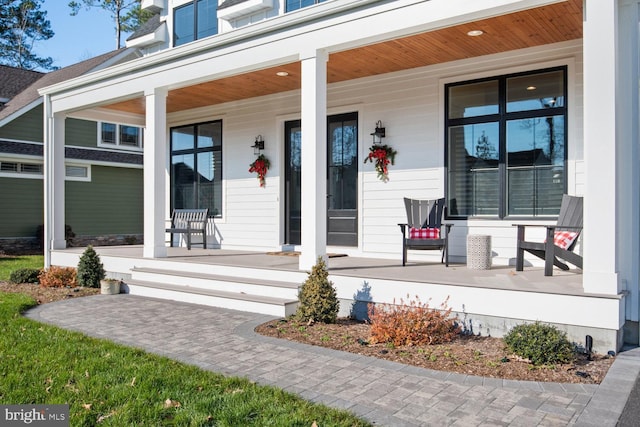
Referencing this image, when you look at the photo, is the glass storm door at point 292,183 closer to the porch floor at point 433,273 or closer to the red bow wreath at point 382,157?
the porch floor at point 433,273

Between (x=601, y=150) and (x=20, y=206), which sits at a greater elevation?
(x=601, y=150)

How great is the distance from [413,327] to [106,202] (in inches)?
569

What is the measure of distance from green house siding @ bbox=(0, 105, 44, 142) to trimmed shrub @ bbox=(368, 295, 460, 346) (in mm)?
14099

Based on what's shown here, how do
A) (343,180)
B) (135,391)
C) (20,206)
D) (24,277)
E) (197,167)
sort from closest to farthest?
1. (135,391)
2. (24,277)
3. (343,180)
4. (197,167)
5. (20,206)

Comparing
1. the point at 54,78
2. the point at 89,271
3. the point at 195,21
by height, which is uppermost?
the point at 54,78

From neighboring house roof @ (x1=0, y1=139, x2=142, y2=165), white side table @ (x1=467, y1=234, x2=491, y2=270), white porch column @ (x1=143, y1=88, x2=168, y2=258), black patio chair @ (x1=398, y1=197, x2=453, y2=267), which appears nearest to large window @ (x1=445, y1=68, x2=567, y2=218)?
black patio chair @ (x1=398, y1=197, x2=453, y2=267)

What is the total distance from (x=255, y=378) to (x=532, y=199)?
4555mm

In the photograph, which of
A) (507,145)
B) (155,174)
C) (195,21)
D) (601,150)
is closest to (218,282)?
(155,174)

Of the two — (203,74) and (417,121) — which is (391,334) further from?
(203,74)

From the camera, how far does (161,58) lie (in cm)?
737

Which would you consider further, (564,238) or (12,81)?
(12,81)

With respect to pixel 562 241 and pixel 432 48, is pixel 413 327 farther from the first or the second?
pixel 432 48

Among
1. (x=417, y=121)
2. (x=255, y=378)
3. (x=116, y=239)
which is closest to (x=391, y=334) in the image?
(x=255, y=378)

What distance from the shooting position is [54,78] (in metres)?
17.3
